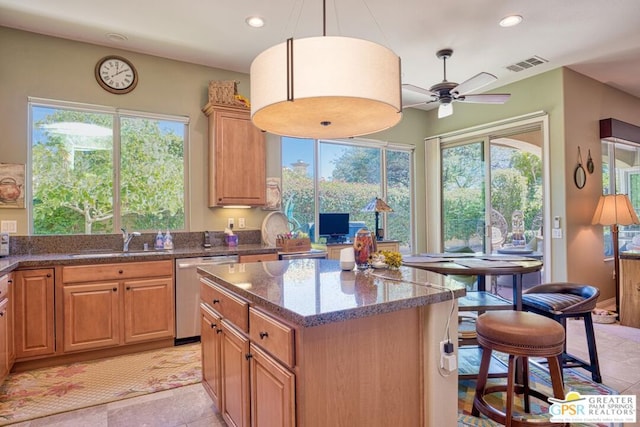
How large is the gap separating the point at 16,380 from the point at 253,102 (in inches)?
119

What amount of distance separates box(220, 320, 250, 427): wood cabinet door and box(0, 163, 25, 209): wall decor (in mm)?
2712

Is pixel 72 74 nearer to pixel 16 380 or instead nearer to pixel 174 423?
pixel 16 380

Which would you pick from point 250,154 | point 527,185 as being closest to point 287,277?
point 250,154

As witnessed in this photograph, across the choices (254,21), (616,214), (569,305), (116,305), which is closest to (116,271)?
(116,305)

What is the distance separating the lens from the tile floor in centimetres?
231

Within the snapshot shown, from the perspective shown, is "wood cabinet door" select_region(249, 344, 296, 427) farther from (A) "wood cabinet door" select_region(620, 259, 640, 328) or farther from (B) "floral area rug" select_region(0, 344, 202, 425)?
(A) "wood cabinet door" select_region(620, 259, 640, 328)

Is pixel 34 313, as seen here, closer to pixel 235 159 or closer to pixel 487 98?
pixel 235 159

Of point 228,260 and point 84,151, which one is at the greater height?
point 84,151

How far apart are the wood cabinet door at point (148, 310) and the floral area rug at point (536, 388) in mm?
2624

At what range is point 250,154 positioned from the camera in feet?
14.1

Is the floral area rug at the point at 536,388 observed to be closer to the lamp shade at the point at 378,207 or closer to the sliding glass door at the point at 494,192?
the sliding glass door at the point at 494,192

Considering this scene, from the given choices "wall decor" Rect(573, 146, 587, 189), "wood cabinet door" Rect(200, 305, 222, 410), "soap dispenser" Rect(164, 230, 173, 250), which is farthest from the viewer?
"wall decor" Rect(573, 146, 587, 189)

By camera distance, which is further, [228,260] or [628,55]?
[628,55]

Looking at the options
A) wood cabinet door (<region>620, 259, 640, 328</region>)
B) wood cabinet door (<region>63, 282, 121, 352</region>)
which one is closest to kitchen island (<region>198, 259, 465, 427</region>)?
wood cabinet door (<region>63, 282, 121, 352</region>)
